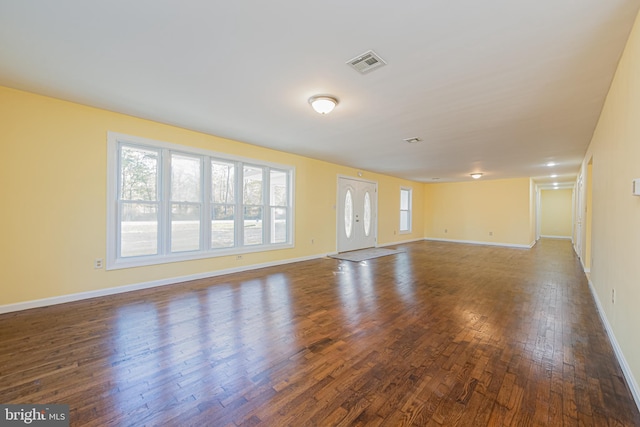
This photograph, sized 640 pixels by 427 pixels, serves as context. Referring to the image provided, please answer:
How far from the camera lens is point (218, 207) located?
486 centimetres

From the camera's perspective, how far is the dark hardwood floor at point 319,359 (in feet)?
5.15

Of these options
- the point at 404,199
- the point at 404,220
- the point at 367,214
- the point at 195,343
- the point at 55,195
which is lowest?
the point at 195,343

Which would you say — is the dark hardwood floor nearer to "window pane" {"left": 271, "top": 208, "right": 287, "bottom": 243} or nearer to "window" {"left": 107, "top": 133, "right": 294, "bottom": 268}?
"window" {"left": 107, "top": 133, "right": 294, "bottom": 268}

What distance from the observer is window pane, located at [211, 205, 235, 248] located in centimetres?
481

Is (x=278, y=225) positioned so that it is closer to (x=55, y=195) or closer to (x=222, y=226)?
(x=222, y=226)

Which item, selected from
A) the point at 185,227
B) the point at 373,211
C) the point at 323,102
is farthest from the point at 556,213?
the point at 185,227

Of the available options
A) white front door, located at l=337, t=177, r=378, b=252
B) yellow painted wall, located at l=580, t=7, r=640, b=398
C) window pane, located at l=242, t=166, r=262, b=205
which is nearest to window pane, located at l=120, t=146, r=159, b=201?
window pane, located at l=242, t=166, r=262, b=205

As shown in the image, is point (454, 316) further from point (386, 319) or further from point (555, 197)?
point (555, 197)

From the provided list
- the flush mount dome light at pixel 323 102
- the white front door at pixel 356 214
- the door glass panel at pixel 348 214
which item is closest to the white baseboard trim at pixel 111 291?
the white front door at pixel 356 214

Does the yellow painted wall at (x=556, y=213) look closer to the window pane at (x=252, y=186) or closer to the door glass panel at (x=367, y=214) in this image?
the door glass panel at (x=367, y=214)

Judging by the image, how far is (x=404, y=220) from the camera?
10258 millimetres

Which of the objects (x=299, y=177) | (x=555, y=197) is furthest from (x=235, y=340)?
(x=555, y=197)

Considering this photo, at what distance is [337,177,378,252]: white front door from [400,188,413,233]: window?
1.93m

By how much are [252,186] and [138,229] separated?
6.88 ft
